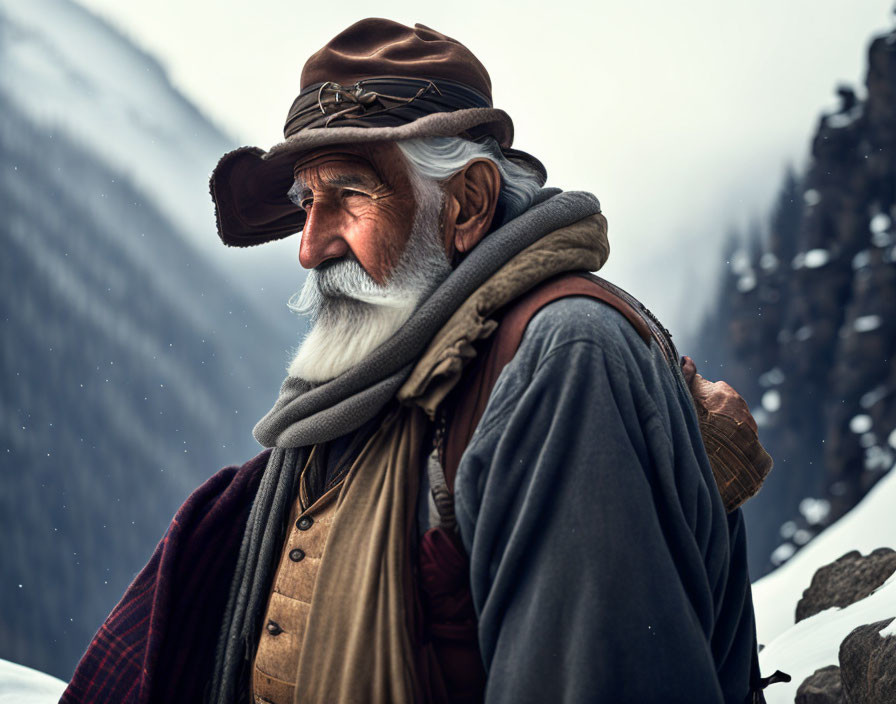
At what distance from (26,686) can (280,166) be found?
2.52 meters

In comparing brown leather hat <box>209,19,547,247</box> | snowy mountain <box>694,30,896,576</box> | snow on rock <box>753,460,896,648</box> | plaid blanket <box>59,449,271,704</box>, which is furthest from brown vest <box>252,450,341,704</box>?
snowy mountain <box>694,30,896,576</box>

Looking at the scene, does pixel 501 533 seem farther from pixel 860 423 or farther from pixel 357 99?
pixel 860 423

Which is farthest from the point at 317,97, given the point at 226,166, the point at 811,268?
the point at 811,268

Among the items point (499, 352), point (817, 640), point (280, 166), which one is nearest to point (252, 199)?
point (280, 166)

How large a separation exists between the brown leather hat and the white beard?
154 mm

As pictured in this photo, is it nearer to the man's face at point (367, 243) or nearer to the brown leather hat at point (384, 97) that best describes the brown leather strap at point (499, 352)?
the man's face at point (367, 243)

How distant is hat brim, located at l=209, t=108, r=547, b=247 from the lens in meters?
1.61

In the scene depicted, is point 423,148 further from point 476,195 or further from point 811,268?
point 811,268

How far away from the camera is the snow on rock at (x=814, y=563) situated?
6.54 m

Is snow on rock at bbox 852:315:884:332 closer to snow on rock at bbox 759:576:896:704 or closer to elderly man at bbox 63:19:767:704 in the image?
snow on rock at bbox 759:576:896:704

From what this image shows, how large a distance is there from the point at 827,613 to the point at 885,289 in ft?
51.8

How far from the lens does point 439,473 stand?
1.42 m

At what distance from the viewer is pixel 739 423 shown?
174 centimetres

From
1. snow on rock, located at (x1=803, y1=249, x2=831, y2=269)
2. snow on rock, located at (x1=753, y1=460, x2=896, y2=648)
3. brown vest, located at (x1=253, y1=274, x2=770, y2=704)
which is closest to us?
brown vest, located at (x1=253, y1=274, x2=770, y2=704)
